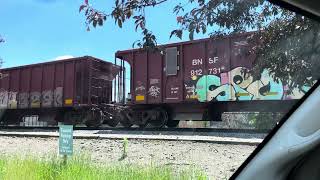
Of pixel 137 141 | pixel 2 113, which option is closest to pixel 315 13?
pixel 137 141

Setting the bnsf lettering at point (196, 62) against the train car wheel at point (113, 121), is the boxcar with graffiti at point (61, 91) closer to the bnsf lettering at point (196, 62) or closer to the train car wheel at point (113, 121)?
the train car wheel at point (113, 121)

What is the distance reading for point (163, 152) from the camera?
8.74m

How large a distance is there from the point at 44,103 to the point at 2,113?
12.5 feet

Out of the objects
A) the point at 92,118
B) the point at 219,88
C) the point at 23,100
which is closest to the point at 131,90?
the point at 92,118

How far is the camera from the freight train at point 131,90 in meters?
17.5

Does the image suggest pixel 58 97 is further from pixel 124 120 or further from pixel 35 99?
pixel 124 120

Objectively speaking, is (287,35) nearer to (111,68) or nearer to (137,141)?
(137,141)

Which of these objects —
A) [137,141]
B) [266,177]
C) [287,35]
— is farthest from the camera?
[137,141]

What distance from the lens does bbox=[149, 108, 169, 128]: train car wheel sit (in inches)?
755

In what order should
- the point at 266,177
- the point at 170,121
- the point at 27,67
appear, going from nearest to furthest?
1. the point at 266,177
2. the point at 170,121
3. the point at 27,67

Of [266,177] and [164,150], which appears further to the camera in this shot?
[164,150]

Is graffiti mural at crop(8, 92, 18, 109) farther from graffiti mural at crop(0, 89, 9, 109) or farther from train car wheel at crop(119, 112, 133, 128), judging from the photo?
train car wheel at crop(119, 112, 133, 128)

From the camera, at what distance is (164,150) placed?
8.93 meters

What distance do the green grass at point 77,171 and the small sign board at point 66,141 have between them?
0.54 feet
